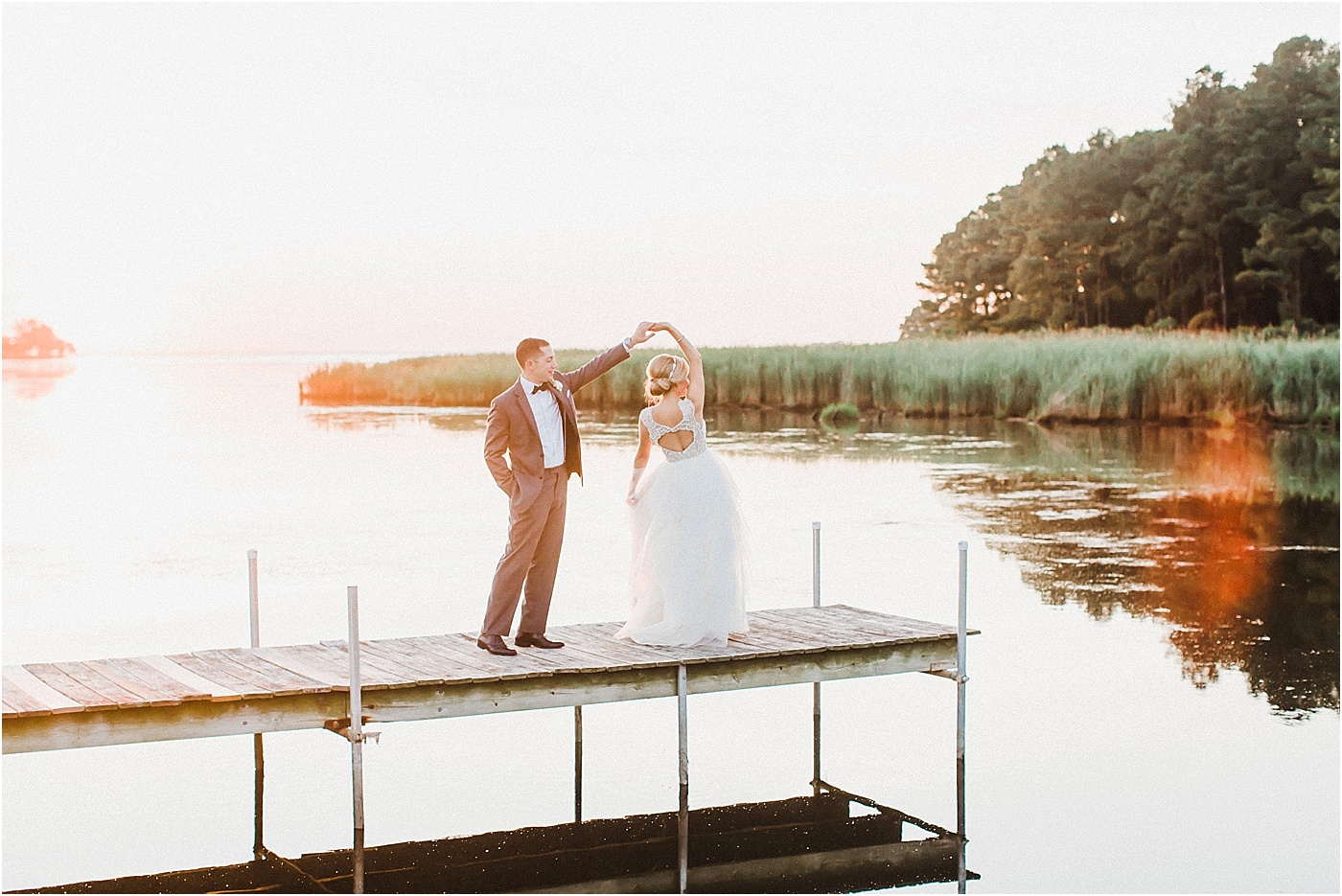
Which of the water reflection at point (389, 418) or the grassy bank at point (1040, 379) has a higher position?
the grassy bank at point (1040, 379)

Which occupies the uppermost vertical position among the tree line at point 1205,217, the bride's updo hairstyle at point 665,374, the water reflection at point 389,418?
the tree line at point 1205,217

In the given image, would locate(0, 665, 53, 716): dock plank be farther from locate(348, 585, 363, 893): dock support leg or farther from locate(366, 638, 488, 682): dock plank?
locate(366, 638, 488, 682): dock plank

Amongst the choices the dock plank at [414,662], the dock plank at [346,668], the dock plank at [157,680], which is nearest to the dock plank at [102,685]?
the dock plank at [157,680]

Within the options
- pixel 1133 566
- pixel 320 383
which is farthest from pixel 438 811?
pixel 320 383

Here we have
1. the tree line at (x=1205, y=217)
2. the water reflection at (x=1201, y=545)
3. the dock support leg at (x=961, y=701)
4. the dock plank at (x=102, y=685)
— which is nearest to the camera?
the dock plank at (x=102, y=685)

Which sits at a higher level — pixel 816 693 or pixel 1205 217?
pixel 1205 217

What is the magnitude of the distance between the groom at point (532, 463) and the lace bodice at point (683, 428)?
1.48 feet

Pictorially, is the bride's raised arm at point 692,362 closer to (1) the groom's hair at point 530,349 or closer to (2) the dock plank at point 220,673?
(1) the groom's hair at point 530,349

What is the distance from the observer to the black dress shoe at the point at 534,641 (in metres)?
9.35

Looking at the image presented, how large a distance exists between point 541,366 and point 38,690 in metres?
3.02

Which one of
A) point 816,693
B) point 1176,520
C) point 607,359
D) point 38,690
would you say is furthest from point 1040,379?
point 38,690

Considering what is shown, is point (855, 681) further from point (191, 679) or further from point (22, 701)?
point (22, 701)

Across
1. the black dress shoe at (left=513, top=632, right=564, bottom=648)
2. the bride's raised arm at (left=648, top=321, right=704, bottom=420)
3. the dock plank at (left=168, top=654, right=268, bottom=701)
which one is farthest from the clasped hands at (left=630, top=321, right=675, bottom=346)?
the dock plank at (left=168, top=654, right=268, bottom=701)

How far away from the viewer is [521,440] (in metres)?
9.02
